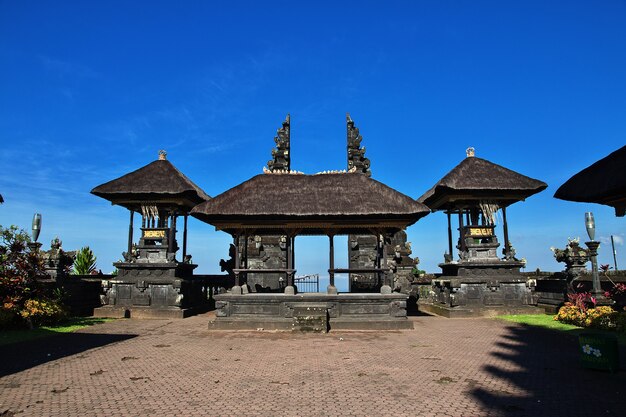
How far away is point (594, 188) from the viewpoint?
20.7ft

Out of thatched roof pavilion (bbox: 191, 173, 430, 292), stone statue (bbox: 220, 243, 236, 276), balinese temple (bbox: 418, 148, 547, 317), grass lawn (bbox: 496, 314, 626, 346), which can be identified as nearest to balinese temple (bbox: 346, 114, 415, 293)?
balinese temple (bbox: 418, 148, 547, 317)

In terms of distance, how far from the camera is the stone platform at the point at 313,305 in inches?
577

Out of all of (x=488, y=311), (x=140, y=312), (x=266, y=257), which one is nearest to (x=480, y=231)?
(x=488, y=311)

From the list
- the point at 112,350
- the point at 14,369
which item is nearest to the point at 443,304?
the point at 112,350

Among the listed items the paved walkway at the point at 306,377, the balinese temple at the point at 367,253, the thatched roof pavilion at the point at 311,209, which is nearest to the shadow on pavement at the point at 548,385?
the paved walkway at the point at 306,377

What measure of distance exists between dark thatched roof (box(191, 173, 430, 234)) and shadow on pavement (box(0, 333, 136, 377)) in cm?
550

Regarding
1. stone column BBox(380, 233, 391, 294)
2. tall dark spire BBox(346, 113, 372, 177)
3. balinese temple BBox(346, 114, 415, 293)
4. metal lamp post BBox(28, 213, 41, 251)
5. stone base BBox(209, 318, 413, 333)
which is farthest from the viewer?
tall dark spire BBox(346, 113, 372, 177)

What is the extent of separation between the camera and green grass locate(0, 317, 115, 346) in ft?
39.5

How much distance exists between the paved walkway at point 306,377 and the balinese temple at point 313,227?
208 cm

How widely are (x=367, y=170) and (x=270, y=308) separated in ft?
52.3

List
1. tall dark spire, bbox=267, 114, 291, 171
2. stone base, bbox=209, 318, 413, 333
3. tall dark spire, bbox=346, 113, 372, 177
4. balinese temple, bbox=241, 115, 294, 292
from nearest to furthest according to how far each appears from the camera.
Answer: stone base, bbox=209, 318, 413, 333, balinese temple, bbox=241, 115, 294, 292, tall dark spire, bbox=346, 113, 372, 177, tall dark spire, bbox=267, 114, 291, 171

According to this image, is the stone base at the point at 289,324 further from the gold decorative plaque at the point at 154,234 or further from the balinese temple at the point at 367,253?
the balinese temple at the point at 367,253

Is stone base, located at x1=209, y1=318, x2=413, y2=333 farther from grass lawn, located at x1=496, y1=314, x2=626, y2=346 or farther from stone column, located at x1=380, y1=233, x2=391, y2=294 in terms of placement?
grass lawn, located at x1=496, y1=314, x2=626, y2=346

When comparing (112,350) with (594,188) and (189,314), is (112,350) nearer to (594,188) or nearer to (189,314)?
(189,314)
